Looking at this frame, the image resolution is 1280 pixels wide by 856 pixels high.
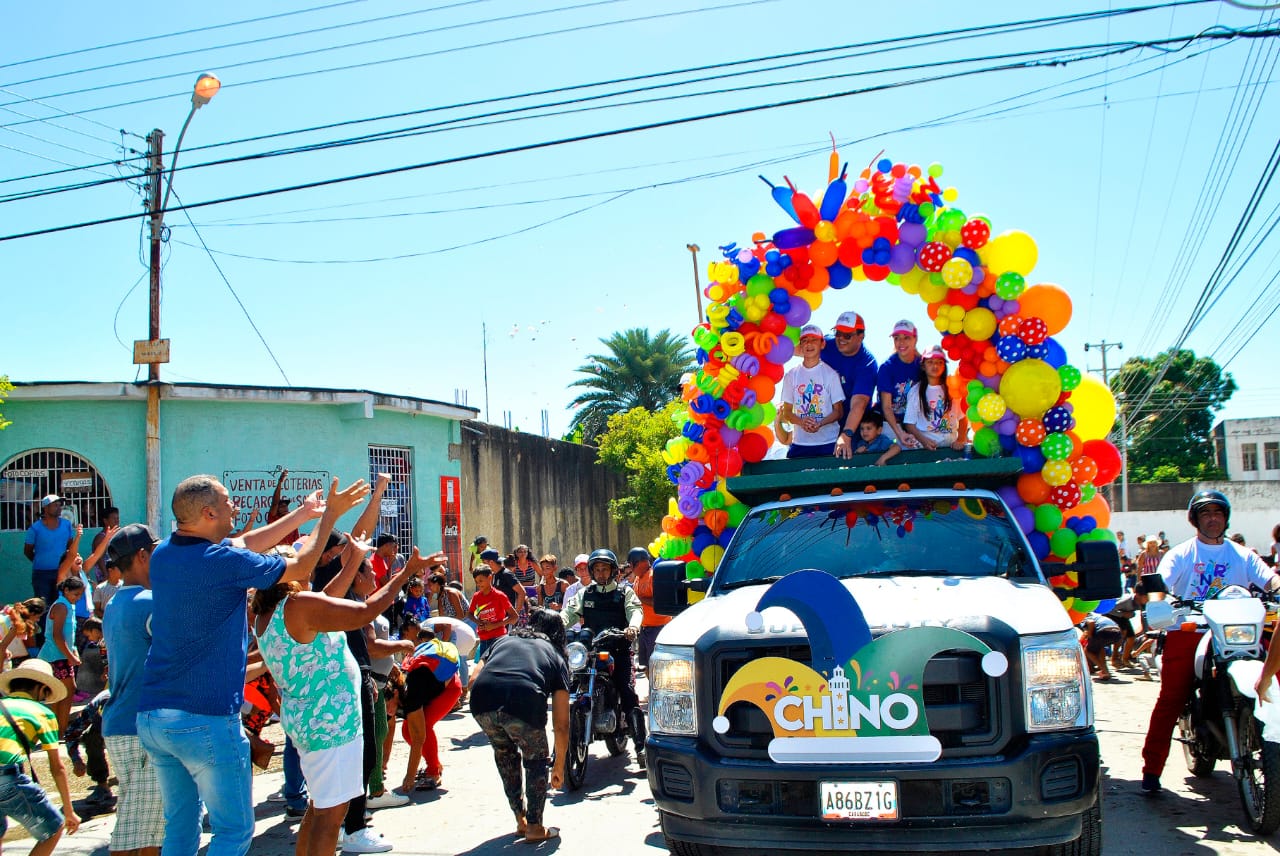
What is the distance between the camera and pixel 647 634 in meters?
9.61

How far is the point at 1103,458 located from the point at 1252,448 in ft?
195

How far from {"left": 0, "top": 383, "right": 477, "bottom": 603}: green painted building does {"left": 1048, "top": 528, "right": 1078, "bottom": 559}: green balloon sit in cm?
1256

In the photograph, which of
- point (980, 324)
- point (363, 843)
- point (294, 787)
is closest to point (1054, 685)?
point (980, 324)

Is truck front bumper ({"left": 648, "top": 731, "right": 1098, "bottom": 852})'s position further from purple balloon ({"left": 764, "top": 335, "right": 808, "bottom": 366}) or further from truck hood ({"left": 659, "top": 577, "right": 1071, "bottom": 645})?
purple balloon ({"left": 764, "top": 335, "right": 808, "bottom": 366})

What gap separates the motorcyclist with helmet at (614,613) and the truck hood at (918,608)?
359 centimetres

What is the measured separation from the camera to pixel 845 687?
4.43 meters

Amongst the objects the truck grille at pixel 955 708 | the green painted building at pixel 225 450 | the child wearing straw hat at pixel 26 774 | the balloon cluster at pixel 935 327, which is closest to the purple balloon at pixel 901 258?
the balloon cluster at pixel 935 327

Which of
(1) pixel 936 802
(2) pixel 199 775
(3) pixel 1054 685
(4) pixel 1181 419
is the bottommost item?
(1) pixel 936 802

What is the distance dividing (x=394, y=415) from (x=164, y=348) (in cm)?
458

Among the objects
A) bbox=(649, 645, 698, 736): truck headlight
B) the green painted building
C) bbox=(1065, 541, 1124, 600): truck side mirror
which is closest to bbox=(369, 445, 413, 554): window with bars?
the green painted building

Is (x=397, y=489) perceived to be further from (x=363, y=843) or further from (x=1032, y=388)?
(x=1032, y=388)

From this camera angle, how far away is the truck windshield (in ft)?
18.1

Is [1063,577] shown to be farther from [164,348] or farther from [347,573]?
[164,348]

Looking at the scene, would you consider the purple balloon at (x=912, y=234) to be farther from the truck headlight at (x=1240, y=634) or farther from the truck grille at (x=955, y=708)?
the truck grille at (x=955, y=708)
